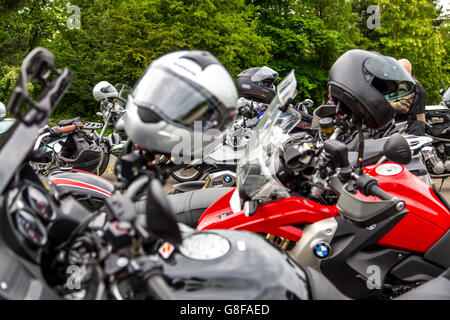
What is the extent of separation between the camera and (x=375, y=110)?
2004 mm

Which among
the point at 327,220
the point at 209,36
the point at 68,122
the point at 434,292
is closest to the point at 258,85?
the point at 68,122

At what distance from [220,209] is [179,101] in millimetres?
1247

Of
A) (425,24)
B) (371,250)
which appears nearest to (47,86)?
(371,250)

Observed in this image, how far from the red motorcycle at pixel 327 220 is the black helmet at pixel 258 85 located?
388 cm

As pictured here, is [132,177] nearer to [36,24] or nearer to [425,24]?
[425,24]

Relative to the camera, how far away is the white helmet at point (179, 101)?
1.33 m

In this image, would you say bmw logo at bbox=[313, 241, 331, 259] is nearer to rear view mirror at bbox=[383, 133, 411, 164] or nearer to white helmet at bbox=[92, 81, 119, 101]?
rear view mirror at bbox=[383, 133, 411, 164]

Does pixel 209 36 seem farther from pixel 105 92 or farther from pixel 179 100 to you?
pixel 179 100

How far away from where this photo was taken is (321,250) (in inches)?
88.5

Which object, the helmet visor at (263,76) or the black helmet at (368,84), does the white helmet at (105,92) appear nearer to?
the helmet visor at (263,76)

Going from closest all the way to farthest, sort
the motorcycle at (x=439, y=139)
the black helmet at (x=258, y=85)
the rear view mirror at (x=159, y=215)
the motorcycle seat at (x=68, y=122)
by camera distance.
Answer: the rear view mirror at (x=159, y=215), the motorcycle seat at (x=68, y=122), the black helmet at (x=258, y=85), the motorcycle at (x=439, y=139)

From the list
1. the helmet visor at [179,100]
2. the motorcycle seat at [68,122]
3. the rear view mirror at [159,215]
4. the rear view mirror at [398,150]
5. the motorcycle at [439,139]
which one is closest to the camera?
the rear view mirror at [159,215]

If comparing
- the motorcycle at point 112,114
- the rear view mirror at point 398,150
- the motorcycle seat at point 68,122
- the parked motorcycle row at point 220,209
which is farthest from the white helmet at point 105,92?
the rear view mirror at point 398,150

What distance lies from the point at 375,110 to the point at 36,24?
21400mm
